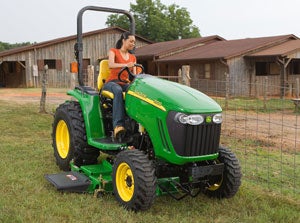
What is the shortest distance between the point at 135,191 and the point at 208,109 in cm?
106

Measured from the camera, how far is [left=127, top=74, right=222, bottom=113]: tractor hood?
4039 millimetres

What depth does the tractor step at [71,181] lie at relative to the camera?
462 cm

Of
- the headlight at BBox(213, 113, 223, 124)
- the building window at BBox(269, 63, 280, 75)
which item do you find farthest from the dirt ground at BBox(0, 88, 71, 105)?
the building window at BBox(269, 63, 280, 75)

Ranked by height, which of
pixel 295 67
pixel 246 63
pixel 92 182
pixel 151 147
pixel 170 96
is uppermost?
pixel 246 63

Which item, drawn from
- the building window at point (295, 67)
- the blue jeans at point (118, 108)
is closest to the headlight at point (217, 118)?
the blue jeans at point (118, 108)

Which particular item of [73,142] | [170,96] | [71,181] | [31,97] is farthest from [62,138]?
[31,97]

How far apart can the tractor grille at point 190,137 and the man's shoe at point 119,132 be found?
2.61ft

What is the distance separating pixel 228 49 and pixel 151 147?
20.5m

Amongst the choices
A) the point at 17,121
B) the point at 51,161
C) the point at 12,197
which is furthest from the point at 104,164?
the point at 17,121

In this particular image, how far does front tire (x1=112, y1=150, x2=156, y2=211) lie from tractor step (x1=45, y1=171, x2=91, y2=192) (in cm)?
48

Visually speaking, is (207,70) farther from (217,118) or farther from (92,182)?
(217,118)

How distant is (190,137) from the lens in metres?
4.02

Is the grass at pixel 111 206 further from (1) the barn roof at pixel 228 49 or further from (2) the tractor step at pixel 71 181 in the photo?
(1) the barn roof at pixel 228 49

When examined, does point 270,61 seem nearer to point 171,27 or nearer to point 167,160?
point 167,160
